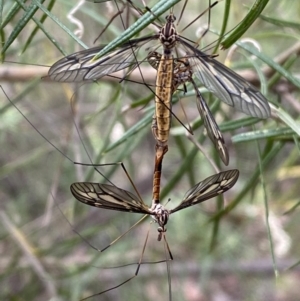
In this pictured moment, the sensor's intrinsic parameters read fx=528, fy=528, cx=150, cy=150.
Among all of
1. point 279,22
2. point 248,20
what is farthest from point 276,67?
point 248,20

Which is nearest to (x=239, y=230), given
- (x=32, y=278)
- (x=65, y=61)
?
(x=32, y=278)

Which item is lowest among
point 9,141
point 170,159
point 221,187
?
point 221,187

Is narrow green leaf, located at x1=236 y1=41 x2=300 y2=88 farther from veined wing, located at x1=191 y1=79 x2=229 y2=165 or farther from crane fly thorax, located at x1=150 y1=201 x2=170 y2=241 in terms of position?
crane fly thorax, located at x1=150 y1=201 x2=170 y2=241

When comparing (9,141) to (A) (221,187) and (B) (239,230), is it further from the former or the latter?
(A) (221,187)

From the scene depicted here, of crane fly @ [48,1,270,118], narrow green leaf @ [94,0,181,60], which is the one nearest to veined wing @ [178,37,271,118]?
crane fly @ [48,1,270,118]

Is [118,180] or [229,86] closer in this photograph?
[229,86]

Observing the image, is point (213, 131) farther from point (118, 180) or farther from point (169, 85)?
point (118, 180)
